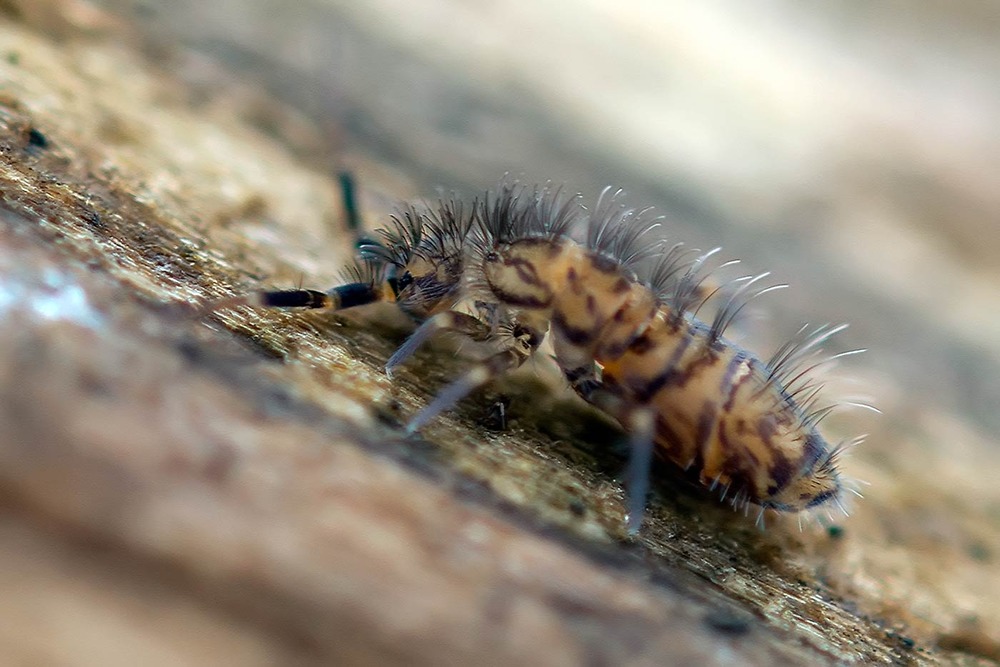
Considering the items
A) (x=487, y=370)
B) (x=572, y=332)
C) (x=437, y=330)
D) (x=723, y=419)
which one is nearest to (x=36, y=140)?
(x=437, y=330)

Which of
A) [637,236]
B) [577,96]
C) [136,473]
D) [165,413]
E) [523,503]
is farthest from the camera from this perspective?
[577,96]

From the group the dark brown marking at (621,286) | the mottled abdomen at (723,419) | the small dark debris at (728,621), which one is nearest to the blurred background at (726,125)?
the mottled abdomen at (723,419)

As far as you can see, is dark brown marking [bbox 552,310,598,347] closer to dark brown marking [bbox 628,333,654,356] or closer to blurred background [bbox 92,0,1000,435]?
dark brown marking [bbox 628,333,654,356]

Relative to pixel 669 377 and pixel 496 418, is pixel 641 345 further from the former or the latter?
pixel 496 418

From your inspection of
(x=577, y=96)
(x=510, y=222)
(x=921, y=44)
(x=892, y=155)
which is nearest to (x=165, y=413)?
(x=510, y=222)

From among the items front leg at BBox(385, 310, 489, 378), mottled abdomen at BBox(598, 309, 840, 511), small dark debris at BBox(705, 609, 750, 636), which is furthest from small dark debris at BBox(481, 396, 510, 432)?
small dark debris at BBox(705, 609, 750, 636)

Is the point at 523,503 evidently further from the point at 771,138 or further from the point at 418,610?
the point at 771,138

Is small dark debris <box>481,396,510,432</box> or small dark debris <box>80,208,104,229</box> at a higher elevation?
small dark debris <box>481,396,510,432</box>
